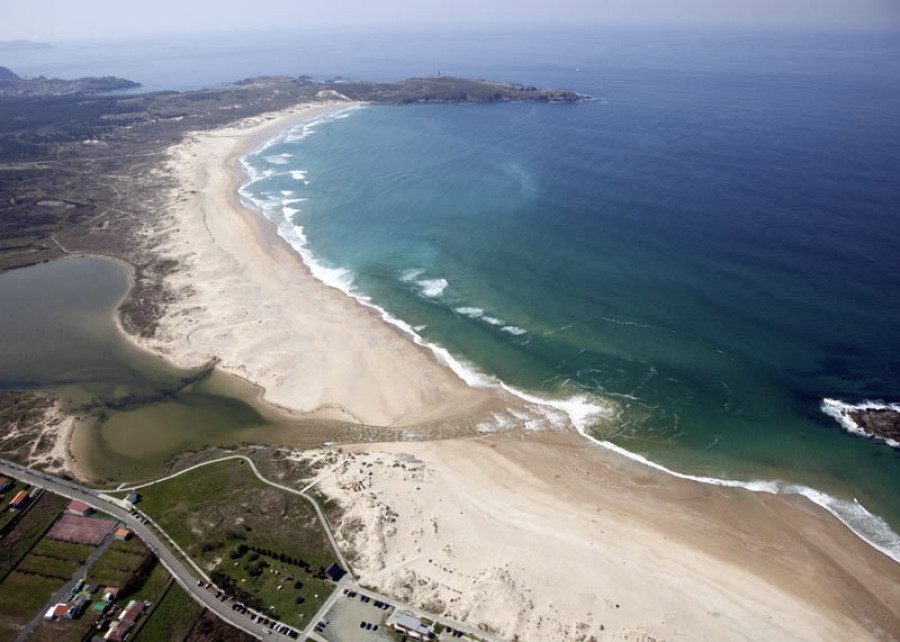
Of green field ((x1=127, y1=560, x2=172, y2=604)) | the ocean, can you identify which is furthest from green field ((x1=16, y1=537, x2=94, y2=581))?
the ocean

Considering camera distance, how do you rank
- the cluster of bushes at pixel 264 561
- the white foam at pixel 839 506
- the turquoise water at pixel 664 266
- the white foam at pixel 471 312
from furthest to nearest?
the white foam at pixel 471 312
the turquoise water at pixel 664 266
the white foam at pixel 839 506
the cluster of bushes at pixel 264 561

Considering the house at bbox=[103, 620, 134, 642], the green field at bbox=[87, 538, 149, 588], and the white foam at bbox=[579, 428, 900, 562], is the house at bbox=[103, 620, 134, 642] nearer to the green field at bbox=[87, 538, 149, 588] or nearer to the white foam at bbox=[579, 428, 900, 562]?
the green field at bbox=[87, 538, 149, 588]

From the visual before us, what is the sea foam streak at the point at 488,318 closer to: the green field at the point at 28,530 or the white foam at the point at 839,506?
the white foam at the point at 839,506

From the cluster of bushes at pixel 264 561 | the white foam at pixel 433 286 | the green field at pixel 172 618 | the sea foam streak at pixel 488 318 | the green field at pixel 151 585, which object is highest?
the white foam at pixel 433 286

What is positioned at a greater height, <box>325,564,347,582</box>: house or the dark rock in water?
the dark rock in water

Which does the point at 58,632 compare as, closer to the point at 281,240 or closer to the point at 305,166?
the point at 281,240

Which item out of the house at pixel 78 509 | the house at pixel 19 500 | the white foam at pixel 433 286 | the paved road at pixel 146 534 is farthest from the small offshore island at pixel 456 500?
the white foam at pixel 433 286

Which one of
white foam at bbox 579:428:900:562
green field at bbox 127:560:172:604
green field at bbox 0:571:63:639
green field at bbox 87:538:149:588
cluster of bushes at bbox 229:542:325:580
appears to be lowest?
green field at bbox 0:571:63:639

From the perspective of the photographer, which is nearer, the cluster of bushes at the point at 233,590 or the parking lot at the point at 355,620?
the parking lot at the point at 355,620
